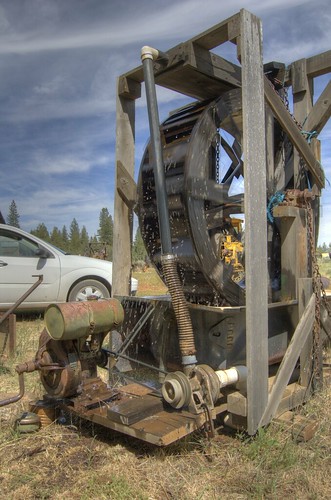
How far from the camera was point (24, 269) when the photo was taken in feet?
25.1

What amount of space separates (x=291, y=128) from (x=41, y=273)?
5475 millimetres

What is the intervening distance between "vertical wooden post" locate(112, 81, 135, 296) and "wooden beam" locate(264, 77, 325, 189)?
1530mm

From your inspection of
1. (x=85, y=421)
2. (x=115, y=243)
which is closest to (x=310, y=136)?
(x=115, y=243)

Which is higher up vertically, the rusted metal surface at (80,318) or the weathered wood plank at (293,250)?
the weathered wood plank at (293,250)

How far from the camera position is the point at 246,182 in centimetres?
296

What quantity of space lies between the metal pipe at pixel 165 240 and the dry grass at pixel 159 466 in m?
0.58

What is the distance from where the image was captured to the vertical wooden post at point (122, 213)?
4.30 metres

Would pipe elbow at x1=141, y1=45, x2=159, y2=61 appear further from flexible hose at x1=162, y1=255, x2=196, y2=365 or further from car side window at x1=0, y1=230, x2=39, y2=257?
car side window at x1=0, y1=230, x2=39, y2=257

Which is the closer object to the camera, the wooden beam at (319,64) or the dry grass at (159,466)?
the dry grass at (159,466)

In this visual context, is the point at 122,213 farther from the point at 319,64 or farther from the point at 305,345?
the point at 319,64

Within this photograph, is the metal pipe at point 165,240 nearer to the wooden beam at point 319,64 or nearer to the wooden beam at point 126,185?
the wooden beam at point 126,185

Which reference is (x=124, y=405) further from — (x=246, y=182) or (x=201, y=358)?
(x=246, y=182)

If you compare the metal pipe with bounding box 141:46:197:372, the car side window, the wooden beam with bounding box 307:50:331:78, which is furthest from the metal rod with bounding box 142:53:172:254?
the car side window

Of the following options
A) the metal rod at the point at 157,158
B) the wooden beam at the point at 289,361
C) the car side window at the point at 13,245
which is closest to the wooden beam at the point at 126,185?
the metal rod at the point at 157,158
